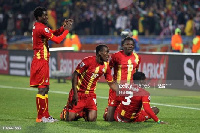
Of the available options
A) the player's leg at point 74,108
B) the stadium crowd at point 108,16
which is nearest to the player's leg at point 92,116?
the player's leg at point 74,108

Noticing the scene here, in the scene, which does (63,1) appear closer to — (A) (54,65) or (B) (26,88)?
(A) (54,65)

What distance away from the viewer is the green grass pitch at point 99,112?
384 inches

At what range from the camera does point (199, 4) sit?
29.1 meters

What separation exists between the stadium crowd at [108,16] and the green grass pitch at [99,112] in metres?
9.97

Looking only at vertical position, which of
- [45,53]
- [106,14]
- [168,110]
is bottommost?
[168,110]

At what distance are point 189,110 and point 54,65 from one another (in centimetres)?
1049

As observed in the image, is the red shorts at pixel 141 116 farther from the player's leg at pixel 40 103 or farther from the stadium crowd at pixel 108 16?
the stadium crowd at pixel 108 16

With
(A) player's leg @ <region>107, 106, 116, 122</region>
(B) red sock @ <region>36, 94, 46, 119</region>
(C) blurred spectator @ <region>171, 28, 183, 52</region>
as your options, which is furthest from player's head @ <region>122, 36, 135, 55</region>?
(C) blurred spectator @ <region>171, 28, 183, 52</region>

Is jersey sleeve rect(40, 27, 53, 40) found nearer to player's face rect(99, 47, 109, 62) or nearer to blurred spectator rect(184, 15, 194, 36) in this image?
player's face rect(99, 47, 109, 62)

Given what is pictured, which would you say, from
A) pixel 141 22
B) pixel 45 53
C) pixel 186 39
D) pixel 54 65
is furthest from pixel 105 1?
pixel 45 53

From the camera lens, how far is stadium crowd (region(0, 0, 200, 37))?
2877cm

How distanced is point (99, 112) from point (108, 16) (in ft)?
67.6

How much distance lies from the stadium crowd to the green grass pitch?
997 cm

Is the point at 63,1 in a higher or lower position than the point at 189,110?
higher
